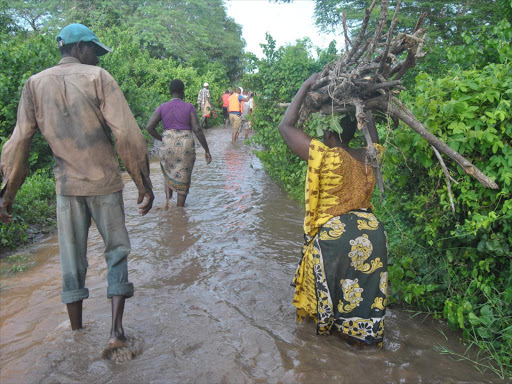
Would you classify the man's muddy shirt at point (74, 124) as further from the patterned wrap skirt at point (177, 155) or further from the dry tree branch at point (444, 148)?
the patterned wrap skirt at point (177, 155)

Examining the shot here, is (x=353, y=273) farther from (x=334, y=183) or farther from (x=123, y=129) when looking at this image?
(x=123, y=129)

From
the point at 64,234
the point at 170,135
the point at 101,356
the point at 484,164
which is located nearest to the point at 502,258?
the point at 484,164

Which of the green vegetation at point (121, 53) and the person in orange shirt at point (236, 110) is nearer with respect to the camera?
the green vegetation at point (121, 53)

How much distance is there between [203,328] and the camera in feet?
11.3

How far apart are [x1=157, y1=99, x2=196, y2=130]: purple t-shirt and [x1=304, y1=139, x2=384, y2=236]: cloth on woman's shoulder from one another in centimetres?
393

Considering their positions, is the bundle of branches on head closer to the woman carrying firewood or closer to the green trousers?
the woman carrying firewood

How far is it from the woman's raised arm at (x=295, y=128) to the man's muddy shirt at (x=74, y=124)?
3.59 feet

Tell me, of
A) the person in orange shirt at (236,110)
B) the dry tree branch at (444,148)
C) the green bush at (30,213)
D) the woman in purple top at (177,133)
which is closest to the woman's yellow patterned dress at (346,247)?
the dry tree branch at (444,148)

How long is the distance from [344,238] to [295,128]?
2.91ft

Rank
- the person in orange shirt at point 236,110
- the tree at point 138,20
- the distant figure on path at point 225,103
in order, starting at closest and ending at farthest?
the person in orange shirt at point 236,110
the distant figure on path at point 225,103
the tree at point 138,20

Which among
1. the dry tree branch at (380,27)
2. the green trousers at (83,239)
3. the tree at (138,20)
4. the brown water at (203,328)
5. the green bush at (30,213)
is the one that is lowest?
the brown water at (203,328)

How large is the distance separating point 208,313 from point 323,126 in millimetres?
1896

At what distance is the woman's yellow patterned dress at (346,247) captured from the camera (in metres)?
2.90

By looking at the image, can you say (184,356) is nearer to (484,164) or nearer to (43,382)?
(43,382)
